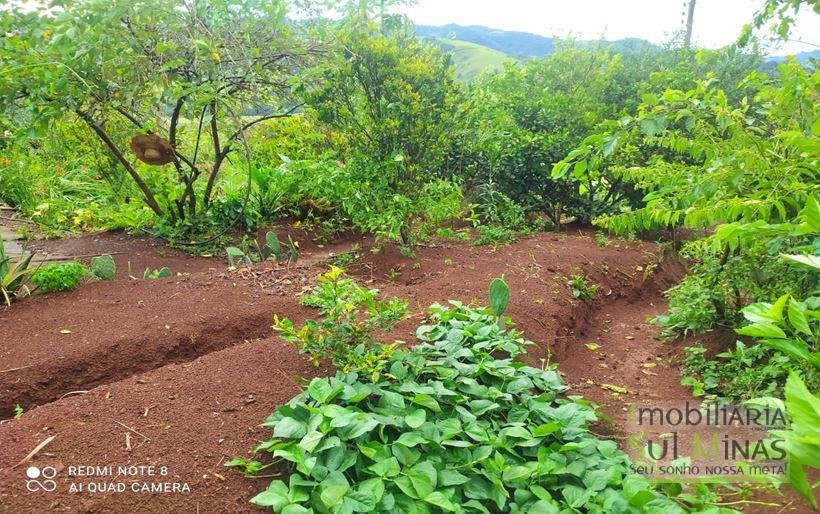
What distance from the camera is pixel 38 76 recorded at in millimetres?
4051

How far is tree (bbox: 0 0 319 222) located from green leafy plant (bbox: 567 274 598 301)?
2786 millimetres

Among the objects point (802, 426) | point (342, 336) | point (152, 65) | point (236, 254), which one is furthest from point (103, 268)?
point (802, 426)

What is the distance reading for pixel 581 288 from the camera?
4465 mm

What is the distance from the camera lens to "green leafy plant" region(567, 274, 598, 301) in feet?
14.4

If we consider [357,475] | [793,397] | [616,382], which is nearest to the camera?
[793,397]

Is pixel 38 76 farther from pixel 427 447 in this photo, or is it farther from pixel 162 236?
pixel 427 447

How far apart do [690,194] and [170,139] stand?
4665mm

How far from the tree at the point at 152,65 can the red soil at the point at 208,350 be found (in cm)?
135

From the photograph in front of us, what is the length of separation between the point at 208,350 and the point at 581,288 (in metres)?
2.88

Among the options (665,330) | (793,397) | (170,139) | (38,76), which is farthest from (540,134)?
(793,397)

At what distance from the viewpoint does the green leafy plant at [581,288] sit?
439 centimetres

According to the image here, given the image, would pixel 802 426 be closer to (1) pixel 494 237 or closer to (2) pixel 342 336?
(2) pixel 342 336

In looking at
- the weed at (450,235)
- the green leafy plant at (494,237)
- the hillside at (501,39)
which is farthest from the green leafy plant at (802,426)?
the hillside at (501,39)

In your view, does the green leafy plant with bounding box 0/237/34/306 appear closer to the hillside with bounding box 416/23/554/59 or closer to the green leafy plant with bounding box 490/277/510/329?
the green leafy plant with bounding box 490/277/510/329
